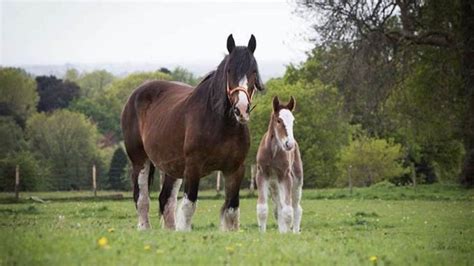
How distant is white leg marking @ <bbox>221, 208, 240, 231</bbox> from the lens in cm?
1055

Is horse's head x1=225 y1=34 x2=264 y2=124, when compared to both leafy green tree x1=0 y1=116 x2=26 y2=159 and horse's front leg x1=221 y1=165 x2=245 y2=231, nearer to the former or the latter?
horse's front leg x1=221 y1=165 x2=245 y2=231

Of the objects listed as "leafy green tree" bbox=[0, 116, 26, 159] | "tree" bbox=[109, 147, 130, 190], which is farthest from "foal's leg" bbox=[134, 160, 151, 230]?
"tree" bbox=[109, 147, 130, 190]

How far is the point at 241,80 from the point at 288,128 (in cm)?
224

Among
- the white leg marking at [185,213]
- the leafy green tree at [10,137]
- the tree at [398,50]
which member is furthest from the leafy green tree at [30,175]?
the white leg marking at [185,213]

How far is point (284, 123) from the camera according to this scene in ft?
38.9

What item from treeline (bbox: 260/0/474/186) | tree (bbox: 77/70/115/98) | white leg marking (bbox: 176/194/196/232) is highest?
tree (bbox: 77/70/115/98)

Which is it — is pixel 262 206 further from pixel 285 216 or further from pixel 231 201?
pixel 231 201

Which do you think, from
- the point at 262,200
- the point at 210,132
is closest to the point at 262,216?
the point at 262,200

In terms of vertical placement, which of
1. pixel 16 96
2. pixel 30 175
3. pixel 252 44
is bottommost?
pixel 30 175

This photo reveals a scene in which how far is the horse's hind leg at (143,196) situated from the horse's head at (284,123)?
2.45 m

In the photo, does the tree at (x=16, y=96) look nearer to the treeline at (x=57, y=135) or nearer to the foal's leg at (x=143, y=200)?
the treeline at (x=57, y=135)

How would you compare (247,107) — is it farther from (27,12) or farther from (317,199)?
(317,199)

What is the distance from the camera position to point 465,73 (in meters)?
28.8

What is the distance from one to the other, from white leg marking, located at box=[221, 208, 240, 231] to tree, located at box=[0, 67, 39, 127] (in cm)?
4338
